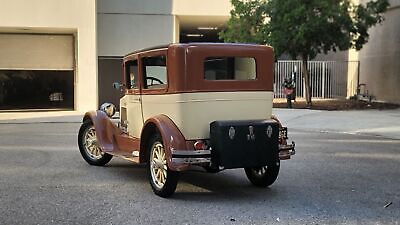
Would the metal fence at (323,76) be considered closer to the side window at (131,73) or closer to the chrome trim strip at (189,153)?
the side window at (131,73)

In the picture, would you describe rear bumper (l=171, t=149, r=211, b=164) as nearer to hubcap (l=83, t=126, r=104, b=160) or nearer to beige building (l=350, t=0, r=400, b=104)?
hubcap (l=83, t=126, r=104, b=160)

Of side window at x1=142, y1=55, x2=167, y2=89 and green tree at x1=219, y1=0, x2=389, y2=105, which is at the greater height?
green tree at x1=219, y1=0, x2=389, y2=105

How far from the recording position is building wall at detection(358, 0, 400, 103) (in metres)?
26.2

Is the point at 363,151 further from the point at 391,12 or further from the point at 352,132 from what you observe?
the point at 391,12

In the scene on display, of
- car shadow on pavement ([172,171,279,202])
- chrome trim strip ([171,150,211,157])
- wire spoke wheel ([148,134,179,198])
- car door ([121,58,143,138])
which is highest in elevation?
car door ([121,58,143,138])

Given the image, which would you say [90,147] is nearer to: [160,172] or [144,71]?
[144,71]

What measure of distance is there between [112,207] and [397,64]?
75.4ft

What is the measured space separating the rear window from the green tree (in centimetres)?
1394

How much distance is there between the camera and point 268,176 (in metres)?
7.25

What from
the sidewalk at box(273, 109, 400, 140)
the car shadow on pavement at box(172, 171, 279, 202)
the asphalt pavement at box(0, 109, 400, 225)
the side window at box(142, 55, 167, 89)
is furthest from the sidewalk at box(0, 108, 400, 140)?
the side window at box(142, 55, 167, 89)

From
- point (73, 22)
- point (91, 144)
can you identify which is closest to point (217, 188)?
point (91, 144)

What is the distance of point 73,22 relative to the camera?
22656mm

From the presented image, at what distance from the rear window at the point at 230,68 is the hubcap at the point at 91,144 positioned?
3.04 m

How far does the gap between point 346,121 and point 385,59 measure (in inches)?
447
